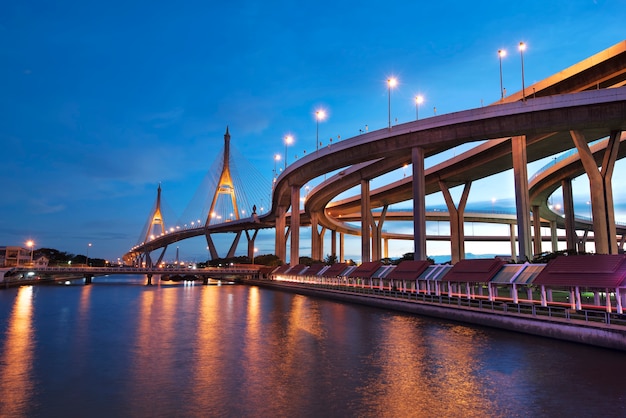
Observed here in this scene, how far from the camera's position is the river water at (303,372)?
11.5 m

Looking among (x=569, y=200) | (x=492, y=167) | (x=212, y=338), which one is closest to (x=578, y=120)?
(x=492, y=167)

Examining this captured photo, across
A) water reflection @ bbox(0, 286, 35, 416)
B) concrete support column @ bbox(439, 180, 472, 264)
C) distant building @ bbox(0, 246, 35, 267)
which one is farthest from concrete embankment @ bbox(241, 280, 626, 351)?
distant building @ bbox(0, 246, 35, 267)

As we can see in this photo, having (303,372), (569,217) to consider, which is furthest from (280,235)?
(303,372)

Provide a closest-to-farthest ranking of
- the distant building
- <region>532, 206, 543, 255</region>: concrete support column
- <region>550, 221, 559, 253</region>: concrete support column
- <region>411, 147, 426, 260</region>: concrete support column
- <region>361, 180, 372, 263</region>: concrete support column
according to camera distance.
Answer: <region>411, 147, 426, 260</region>: concrete support column < <region>361, 180, 372, 263</region>: concrete support column < <region>532, 206, 543, 255</region>: concrete support column < <region>550, 221, 559, 253</region>: concrete support column < the distant building

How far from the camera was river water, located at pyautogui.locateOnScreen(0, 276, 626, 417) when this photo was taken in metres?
11.5

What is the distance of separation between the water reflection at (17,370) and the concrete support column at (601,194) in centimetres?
4347

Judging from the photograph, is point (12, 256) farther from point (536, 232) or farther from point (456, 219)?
point (536, 232)

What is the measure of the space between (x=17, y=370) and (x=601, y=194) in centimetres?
4559

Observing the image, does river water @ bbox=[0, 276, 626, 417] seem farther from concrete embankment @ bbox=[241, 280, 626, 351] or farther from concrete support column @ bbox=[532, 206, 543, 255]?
concrete support column @ bbox=[532, 206, 543, 255]

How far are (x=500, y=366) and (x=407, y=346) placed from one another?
4465 mm

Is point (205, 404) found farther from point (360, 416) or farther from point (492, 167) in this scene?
point (492, 167)

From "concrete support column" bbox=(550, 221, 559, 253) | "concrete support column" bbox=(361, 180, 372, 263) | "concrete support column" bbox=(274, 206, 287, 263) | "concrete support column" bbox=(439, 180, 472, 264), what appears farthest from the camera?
"concrete support column" bbox=(274, 206, 287, 263)

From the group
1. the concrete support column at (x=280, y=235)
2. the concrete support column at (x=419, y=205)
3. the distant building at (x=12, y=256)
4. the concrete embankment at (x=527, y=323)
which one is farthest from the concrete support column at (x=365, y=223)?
the distant building at (x=12, y=256)

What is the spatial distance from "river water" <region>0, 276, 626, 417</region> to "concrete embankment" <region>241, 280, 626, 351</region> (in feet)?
1.51
